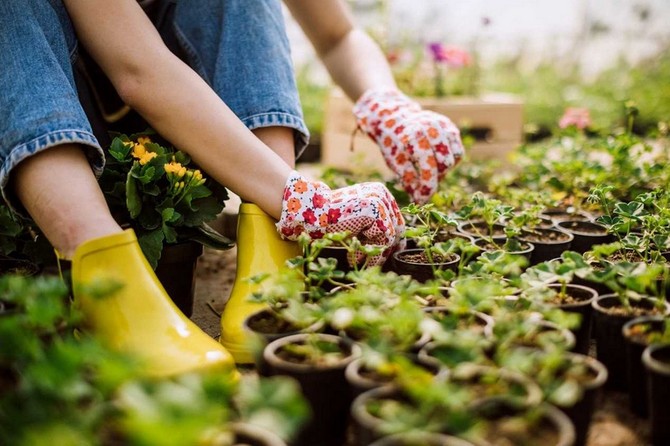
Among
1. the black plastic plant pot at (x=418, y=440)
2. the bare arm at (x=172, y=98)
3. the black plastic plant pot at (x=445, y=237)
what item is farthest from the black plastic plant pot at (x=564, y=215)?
the black plastic plant pot at (x=418, y=440)

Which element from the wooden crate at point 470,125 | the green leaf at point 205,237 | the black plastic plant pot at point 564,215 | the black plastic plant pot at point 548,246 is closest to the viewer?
the green leaf at point 205,237

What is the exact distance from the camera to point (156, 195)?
149 cm

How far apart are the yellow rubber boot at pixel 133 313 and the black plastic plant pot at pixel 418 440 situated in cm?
44

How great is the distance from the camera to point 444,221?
153cm

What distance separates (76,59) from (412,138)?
76 centimetres

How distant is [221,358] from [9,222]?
1.85 feet

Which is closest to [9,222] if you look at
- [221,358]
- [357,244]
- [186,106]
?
[186,106]

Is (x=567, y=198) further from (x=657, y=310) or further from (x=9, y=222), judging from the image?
(x=9, y=222)

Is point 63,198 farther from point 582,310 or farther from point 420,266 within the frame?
point 582,310

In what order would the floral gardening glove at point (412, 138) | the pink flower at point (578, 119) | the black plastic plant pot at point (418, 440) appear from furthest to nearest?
the pink flower at point (578, 119) < the floral gardening glove at point (412, 138) < the black plastic plant pot at point (418, 440)

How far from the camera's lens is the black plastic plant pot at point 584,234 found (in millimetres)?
A: 1719

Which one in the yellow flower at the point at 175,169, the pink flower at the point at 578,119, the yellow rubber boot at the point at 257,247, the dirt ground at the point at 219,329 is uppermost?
the yellow flower at the point at 175,169

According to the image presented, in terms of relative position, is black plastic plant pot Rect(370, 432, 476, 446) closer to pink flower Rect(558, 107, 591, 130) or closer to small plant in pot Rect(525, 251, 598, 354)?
small plant in pot Rect(525, 251, 598, 354)

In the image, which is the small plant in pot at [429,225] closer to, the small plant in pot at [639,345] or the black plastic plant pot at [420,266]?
the black plastic plant pot at [420,266]
